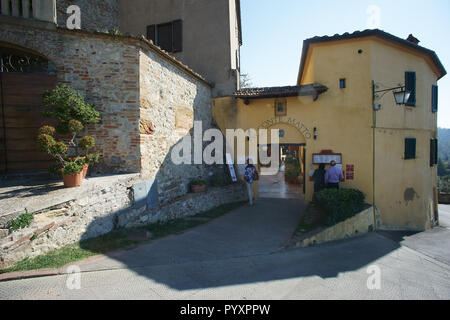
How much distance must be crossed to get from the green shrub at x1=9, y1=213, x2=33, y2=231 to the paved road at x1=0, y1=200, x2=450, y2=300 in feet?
2.81

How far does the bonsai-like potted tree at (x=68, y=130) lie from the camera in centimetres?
508

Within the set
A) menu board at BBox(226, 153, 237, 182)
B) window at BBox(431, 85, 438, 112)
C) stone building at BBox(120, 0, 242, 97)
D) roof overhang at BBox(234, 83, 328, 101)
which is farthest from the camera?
window at BBox(431, 85, 438, 112)

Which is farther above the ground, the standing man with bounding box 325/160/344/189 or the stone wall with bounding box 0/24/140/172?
the stone wall with bounding box 0/24/140/172

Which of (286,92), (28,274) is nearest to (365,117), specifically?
(286,92)

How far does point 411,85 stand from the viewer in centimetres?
1055

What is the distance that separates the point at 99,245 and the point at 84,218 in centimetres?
66

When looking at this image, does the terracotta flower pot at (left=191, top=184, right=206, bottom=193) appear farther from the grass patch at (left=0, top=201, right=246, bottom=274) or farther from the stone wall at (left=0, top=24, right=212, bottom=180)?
the stone wall at (left=0, top=24, right=212, bottom=180)

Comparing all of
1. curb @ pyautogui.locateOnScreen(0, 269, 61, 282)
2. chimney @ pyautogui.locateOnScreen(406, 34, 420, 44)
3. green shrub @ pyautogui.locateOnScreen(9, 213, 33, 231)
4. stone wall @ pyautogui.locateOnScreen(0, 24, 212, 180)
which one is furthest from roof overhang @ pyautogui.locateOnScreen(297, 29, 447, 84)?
curb @ pyautogui.locateOnScreen(0, 269, 61, 282)

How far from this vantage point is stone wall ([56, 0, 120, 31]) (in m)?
10.2

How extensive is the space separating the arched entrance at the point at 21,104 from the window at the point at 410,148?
1328 cm

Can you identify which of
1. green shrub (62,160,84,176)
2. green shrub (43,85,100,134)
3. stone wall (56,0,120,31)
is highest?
stone wall (56,0,120,31)
